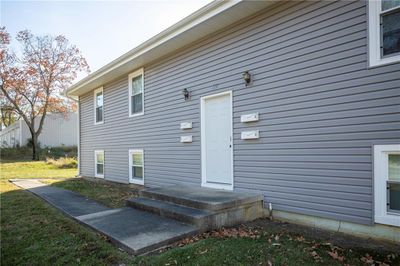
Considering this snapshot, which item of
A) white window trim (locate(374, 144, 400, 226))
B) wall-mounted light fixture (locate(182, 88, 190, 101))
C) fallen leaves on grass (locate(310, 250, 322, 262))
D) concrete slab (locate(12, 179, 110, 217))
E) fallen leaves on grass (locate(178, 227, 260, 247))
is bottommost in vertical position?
concrete slab (locate(12, 179, 110, 217))

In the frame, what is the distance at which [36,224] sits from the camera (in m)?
4.73

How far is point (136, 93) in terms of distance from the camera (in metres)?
8.66

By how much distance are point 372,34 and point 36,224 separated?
5.99 m

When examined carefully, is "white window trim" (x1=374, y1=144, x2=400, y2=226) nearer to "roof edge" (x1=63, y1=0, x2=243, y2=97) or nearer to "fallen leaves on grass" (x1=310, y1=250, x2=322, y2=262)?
"fallen leaves on grass" (x1=310, y1=250, x2=322, y2=262)

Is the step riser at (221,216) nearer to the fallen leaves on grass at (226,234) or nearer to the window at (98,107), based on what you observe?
the fallen leaves on grass at (226,234)

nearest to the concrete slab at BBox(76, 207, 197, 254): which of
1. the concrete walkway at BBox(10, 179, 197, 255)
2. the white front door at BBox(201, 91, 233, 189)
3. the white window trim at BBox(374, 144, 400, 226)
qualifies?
the concrete walkway at BBox(10, 179, 197, 255)

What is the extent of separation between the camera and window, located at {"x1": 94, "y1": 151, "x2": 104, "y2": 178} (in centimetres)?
1093

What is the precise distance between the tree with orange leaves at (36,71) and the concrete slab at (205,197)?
714 inches

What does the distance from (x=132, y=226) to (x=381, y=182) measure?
11.5 ft

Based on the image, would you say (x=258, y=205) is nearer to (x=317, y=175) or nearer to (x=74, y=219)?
(x=317, y=175)

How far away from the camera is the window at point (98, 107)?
10828mm

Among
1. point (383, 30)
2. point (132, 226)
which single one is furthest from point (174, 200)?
point (383, 30)

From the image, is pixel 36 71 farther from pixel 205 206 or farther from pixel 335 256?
pixel 335 256

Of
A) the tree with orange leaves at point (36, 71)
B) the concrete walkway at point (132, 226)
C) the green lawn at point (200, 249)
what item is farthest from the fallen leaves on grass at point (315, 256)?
the tree with orange leaves at point (36, 71)
